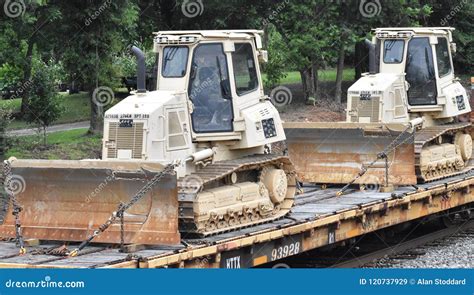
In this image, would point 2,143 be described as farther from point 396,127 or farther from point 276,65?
point 276,65

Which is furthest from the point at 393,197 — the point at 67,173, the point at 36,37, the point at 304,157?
the point at 36,37

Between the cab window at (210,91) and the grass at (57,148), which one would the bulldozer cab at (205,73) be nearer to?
the cab window at (210,91)

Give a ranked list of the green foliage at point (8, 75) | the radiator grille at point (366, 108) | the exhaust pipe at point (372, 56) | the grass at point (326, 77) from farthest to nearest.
Result: 1. the grass at point (326, 77)
2. the green foliage at point (8, 75)
3. the exhaust pipe at point (372, 56)
4. the radiator grille at point (366, 108)

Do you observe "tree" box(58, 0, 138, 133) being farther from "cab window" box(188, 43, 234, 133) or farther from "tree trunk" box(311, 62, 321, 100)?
"cab window" box(188, 43, 234, 133)

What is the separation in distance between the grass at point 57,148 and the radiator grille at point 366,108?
7714 millimetres

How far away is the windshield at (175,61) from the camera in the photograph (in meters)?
15.5

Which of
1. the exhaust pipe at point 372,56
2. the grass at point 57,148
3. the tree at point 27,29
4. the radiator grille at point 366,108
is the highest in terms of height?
the tree at point 27,29

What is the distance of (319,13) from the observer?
37.3 m

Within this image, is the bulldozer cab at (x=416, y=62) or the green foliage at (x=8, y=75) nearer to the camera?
the bulldozer cab at (x=416, y=62)

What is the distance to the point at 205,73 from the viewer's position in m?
15.6

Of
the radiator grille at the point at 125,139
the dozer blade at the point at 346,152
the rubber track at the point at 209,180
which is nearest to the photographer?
the rubber track at the point at 209,180

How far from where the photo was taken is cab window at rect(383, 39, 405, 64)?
2242cm

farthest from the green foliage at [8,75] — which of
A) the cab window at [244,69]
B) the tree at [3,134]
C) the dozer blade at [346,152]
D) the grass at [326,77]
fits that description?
the cab window at [244,69]

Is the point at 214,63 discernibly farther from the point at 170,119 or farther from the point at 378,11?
the point at 378,11
